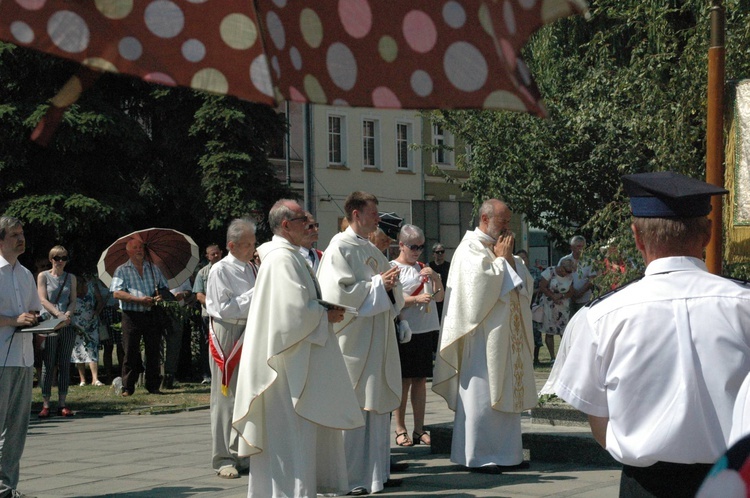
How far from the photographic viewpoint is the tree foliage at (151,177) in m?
13.5

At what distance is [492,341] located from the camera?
28.3 feet

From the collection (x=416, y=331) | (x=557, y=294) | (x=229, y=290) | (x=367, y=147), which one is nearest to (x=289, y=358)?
(x=229, y=290)

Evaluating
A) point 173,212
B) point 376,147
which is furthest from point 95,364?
point 376,147

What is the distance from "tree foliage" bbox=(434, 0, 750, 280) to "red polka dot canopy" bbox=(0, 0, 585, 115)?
9.91ft

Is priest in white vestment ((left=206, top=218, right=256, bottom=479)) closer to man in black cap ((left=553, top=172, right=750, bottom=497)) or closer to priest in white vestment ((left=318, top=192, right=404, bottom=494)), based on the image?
priest in white vestment ((left=318, top=192, right=404, bottom=494))

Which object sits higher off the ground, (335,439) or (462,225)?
(462,225)

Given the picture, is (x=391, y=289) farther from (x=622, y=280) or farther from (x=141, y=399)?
(x=141, y=399)

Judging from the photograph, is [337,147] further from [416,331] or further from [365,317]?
[365,317]

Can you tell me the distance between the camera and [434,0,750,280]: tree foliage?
33.8ft

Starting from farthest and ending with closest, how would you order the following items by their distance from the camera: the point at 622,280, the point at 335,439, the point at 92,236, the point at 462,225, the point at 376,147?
the point at 376,147
the point at 462,225
the point at 92,236
the point at 622,280
the point at 335,439

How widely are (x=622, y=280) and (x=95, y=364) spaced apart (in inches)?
337

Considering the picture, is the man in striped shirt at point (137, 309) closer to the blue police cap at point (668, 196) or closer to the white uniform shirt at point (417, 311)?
the white uniform shirt at point (417, 311)

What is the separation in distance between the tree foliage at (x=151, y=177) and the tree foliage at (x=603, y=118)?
350 cm

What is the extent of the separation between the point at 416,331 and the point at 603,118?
5.09 m
